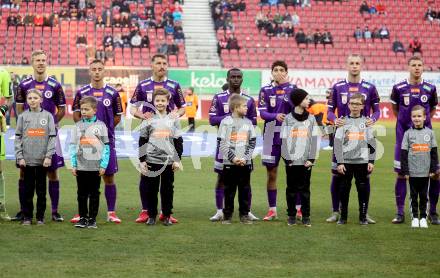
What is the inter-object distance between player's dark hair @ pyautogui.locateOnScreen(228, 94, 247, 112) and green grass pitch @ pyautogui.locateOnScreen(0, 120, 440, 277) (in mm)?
1456

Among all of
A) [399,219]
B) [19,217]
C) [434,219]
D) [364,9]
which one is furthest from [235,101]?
[364,9]

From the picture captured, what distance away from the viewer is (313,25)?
4356 cm

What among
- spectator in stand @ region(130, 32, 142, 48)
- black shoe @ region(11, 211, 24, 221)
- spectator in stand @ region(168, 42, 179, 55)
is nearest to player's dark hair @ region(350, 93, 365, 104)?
black shoe @ region(11, 211, 24, 221)

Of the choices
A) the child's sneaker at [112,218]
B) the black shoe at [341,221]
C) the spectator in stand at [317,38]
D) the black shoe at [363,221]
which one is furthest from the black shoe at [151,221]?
the spectator in stand at [317,38]

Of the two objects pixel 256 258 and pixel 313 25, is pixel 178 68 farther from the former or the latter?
pixel 256 258

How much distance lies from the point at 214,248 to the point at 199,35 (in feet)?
113

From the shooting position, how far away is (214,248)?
27.4ft

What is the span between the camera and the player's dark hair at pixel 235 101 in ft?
33.4

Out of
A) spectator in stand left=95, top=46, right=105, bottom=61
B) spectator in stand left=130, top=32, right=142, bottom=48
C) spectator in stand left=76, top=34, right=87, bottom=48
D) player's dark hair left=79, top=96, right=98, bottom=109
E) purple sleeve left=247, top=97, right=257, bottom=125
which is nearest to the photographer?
player's dark hair left=79, top=96, right=98, bottom=109

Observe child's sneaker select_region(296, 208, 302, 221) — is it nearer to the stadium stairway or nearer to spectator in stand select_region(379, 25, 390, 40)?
the stadium stairway

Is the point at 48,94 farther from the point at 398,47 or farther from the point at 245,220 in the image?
the point at 398,47

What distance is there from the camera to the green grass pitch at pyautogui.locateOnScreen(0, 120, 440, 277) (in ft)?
23.9

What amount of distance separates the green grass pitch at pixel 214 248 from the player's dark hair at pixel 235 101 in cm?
146

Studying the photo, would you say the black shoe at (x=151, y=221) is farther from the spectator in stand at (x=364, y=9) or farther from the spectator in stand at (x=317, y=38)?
the spectator in stand at (x=364, y=9)
